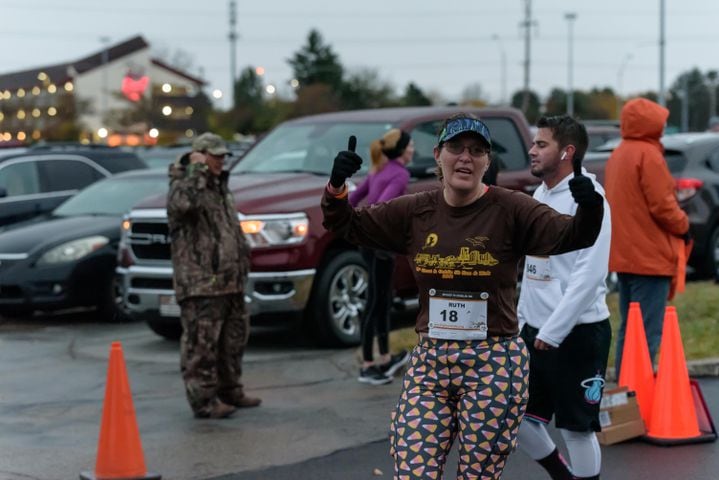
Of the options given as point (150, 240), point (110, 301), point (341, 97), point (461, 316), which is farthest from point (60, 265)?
point (341, 97)

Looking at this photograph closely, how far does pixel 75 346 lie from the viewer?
10.9 meters

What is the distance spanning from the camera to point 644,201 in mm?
7133

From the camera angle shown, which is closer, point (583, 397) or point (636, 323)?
point (583, 397)

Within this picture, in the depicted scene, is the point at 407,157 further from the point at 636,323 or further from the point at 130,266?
the point at 130,266

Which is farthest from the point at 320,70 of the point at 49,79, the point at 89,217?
the point at 89,217

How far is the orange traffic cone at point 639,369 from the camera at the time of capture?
279 inches

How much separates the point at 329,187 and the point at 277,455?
311 cm

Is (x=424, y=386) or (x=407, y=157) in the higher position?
(x=407, y=157)

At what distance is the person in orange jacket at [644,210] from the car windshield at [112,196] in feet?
22.3

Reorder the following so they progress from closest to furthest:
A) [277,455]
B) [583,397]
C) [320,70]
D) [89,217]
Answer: [583,397] < [277,455] < [89,217] < [320,70]

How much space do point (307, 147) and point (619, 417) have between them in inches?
199

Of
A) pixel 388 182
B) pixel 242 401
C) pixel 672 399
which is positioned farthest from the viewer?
pixel 388 182

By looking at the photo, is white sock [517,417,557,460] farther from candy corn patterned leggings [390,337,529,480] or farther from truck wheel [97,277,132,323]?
truck wheel [97,277,132,323]

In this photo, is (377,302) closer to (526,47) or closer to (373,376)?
(373,376)
